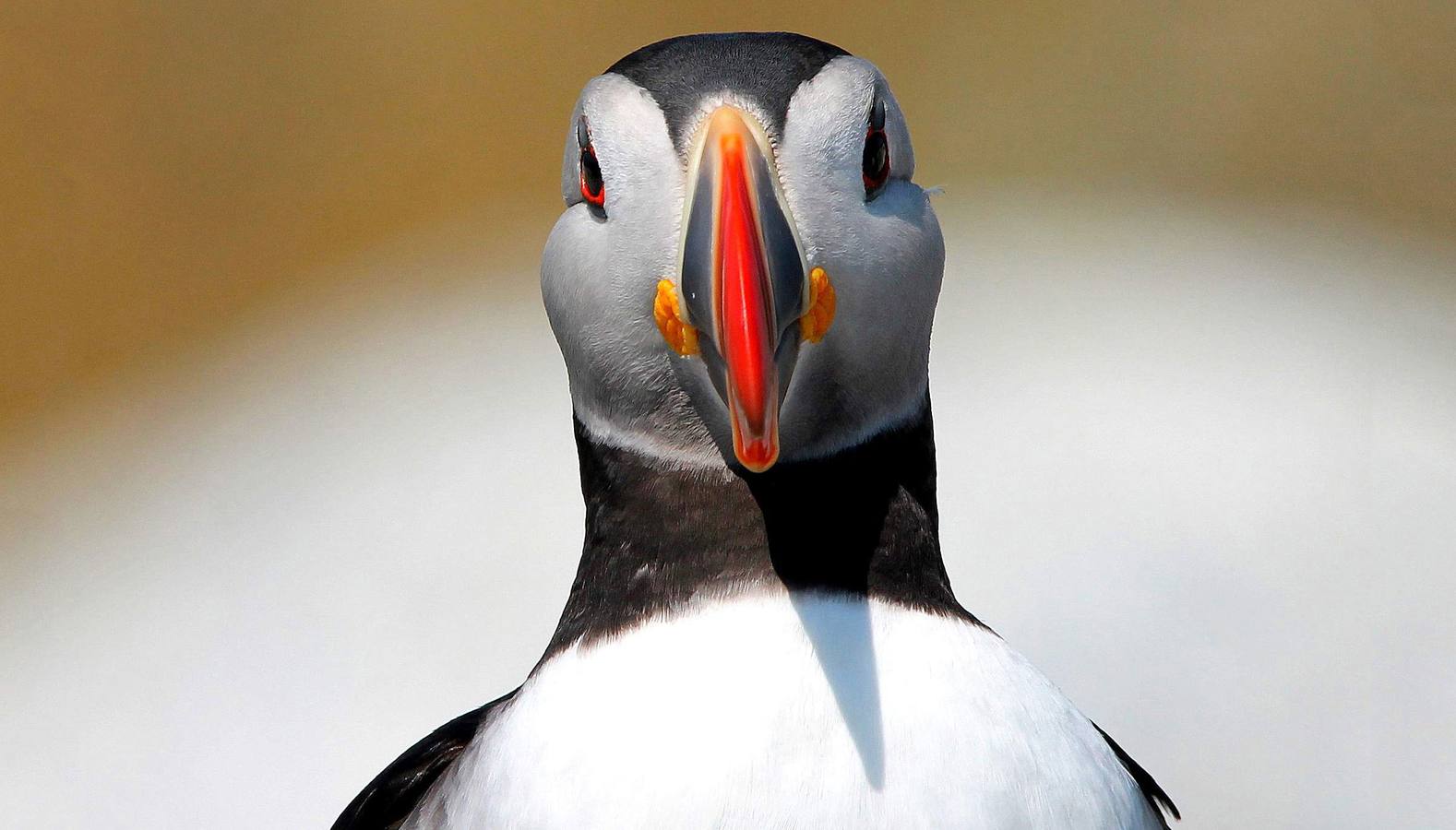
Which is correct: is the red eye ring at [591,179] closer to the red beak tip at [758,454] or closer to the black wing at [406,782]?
the red beak tip at [758,454]

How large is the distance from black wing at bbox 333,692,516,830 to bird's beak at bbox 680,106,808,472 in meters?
0.51

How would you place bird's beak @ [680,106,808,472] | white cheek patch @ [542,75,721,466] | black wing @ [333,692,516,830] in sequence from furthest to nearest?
black wing @ [333,692,516,830]
white cheek patch @ [542,75,721,466]
bird's beak @ [680,106,808,472]

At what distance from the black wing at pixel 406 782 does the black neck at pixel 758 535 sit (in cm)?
29

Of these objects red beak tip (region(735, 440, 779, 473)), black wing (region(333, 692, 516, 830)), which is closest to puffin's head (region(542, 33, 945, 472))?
red beak tip (region(735, 440, 779, 473))

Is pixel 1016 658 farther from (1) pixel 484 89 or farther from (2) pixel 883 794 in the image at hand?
(1) pixel 484 89

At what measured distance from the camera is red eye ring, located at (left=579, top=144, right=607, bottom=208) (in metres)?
0.95

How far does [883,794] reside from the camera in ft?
2.83

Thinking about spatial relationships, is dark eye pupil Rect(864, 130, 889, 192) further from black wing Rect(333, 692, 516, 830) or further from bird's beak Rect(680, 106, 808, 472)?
black wing Rect(333, 692, 516, 830)

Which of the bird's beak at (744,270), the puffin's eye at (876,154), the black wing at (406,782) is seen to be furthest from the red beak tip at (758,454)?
the black wing at (406,782)

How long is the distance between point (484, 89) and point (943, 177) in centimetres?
100

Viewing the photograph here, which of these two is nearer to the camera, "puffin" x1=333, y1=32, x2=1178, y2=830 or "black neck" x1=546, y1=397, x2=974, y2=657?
"puffin" x1=333, y1=32, x2=1178, y2=830

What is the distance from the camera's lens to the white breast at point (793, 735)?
864 mm

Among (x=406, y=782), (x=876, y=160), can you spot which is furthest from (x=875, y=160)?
(x=406, y=782)

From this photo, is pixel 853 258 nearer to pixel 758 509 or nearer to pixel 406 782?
pixel 758 509
